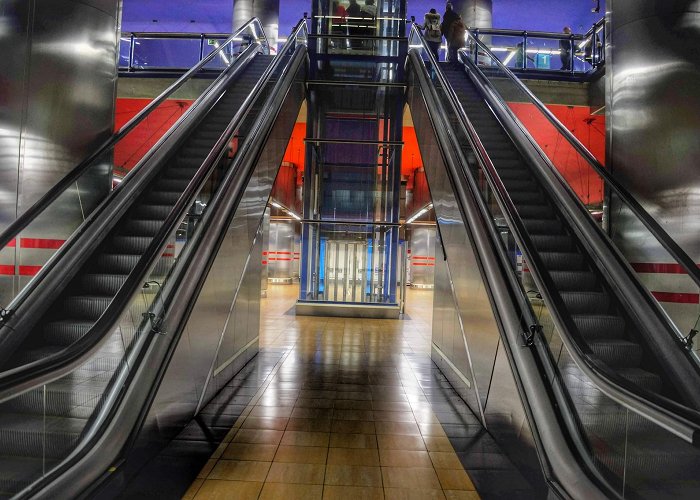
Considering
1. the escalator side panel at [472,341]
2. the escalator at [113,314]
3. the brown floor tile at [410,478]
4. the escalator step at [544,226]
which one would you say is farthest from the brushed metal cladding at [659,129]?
the escalator at [113,314]

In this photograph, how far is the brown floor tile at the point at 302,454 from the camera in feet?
10.6

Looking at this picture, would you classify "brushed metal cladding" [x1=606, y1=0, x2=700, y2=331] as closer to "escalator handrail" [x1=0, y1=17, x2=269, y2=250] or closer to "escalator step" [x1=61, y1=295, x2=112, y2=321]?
"escalator step" [x1=61, y1=295, x2=112, y2=321]

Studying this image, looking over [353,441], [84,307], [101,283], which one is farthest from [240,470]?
[101,283]

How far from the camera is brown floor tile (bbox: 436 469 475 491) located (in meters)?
2.93

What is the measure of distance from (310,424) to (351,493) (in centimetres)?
116

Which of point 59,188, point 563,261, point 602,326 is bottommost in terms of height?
point 602,326

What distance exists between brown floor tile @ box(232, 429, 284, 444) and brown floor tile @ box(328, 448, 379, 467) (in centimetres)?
47

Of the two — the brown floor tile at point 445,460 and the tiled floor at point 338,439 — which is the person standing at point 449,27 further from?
the brown floor tile at point 445,460

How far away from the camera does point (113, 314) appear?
2.45 m

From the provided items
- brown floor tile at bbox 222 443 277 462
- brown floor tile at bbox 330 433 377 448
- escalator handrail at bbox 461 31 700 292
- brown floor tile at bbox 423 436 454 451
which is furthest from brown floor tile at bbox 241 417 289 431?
escalator handrail at bbox 461 31 700 292

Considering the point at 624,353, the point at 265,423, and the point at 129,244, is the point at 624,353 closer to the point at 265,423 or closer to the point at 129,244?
the point at 265,423

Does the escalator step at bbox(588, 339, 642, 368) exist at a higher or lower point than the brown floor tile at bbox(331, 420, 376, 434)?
higher

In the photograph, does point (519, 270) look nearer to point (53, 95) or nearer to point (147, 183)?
point (147, 183)

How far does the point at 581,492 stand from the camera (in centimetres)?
215
